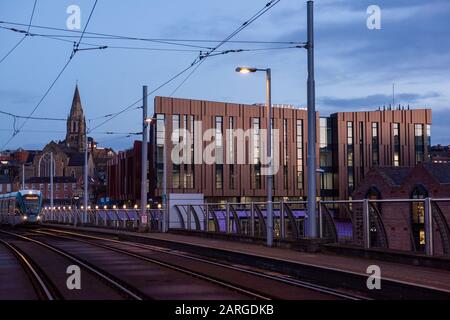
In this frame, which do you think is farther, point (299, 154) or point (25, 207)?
point (299, 154)

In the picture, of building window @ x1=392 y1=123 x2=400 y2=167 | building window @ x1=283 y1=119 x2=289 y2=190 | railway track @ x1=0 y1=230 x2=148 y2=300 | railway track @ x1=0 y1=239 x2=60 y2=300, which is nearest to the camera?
railway track @ x1=0 y1=230 x2=148 y2=300

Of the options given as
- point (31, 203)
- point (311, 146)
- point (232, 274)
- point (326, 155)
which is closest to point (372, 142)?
point (326, 155)

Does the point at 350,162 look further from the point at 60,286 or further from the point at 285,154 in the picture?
the point at 60,286

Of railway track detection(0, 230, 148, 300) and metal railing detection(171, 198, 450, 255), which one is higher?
metal railing detection(171, 198, 450, 255)

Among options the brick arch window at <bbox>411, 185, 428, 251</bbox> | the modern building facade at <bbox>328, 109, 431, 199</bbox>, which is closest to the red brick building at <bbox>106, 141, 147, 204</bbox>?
the modern building facade at <bbox>328, 109, 431, 199</bbox>

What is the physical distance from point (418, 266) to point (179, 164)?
6700 cm

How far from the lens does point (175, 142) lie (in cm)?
8181

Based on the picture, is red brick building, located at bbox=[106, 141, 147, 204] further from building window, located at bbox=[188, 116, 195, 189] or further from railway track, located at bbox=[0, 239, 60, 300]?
railway track, located at bbox=[0, 239, 60, 300]

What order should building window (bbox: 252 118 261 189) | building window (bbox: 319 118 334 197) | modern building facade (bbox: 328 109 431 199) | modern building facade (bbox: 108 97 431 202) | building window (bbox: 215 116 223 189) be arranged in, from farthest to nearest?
building window (bbox: 319 118 334 197) < modern building facade (bbox: 328 109 431 199) < building window (bbox: 252 118 261 189) < building window (bbox: 215 116 223 189) < modern building facade (bbox: 108 97 431 202)

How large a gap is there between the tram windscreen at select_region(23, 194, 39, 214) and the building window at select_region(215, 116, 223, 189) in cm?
2891

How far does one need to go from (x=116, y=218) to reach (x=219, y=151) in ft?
122

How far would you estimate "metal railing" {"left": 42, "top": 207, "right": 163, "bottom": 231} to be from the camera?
3908 cm

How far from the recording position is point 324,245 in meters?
19.9
